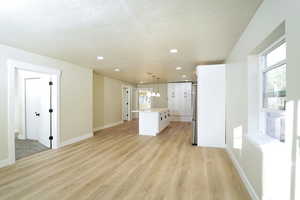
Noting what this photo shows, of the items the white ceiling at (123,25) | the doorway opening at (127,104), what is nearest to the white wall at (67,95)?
the white ceiling at (123,25)

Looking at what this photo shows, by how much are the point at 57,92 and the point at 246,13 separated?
470 centimetres

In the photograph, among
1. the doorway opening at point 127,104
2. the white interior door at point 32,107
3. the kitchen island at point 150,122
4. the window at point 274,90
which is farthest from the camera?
the doorway opening at point 127,104

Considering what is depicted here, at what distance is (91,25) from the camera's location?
92.3 inches

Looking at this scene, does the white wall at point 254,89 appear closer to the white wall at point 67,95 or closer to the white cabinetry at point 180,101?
the white wall at point 67,95

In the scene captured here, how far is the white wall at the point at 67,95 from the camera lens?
3.17 meters

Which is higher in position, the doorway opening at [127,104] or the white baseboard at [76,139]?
the doorway opening at [127,104]

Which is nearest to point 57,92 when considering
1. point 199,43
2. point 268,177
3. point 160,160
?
point 160,160

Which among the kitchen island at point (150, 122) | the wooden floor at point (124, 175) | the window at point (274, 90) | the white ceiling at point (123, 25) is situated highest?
the white ceiling at point (123, 25)

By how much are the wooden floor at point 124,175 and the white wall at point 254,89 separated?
0.50 metres

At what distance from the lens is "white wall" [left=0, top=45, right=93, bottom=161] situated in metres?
3.17

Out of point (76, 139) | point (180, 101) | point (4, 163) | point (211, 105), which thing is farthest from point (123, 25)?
point (180, 101)

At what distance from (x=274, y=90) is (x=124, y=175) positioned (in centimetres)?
264

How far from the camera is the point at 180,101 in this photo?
30.1 feet

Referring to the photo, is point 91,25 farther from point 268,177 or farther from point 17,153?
point 17,153
